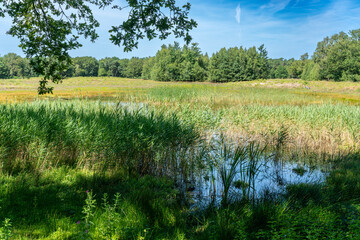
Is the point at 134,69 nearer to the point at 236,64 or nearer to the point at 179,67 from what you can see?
the point at 179,67

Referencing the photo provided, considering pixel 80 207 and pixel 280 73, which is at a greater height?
pixel 280 73

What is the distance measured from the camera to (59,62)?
6.57m

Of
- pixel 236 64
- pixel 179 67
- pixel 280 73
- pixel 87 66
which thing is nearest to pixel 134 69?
pixel 87 66

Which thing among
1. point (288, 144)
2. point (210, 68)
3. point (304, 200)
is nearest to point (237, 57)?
point (210, 68)

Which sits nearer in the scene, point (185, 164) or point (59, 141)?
point (59, 141)

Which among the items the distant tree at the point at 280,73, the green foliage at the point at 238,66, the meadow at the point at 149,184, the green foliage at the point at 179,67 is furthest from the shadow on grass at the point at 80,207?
the distant tree at the point at 280,73

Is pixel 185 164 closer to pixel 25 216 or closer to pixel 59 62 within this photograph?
pixel 25 216

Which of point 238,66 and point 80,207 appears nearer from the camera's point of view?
point 80,207

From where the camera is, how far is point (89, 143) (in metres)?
5.76

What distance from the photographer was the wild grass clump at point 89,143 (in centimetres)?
534

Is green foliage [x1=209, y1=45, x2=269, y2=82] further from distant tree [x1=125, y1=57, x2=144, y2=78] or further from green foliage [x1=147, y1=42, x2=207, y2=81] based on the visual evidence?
distant tree [x1=125, y1=57, x2=144, y2=78]

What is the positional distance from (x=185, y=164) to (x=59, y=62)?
4603 mm

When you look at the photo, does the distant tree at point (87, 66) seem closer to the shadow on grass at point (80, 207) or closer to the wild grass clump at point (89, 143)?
the wild grass clump at point (89, 143)

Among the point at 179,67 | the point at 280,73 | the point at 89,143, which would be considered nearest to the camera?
the point at 89,143
